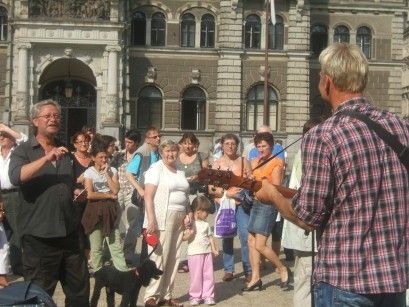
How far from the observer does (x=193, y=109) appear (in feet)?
116

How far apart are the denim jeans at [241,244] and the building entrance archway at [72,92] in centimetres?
2368

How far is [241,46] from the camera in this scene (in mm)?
34844

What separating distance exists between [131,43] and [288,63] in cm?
700

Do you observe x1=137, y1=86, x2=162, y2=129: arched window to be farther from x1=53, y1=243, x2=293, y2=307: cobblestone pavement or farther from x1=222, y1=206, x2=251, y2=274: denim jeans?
x1=222, y1=206, x2=251, y2=274: denim jeans

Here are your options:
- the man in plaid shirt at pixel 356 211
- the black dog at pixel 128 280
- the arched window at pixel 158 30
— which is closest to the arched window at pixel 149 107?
the arched window at pixel 158 30

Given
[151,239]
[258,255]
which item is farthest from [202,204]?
[151,239]

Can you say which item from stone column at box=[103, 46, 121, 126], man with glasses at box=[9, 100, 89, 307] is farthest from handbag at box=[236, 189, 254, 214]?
stone column at box=[103, 46, 121, 126]

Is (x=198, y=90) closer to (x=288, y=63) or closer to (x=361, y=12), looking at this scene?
(x=288, y=63)

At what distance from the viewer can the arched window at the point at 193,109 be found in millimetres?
35281

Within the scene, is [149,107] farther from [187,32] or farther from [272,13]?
[272,13]

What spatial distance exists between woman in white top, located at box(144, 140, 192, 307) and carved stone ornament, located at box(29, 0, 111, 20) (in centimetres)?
2451

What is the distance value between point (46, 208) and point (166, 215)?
2.80 metres

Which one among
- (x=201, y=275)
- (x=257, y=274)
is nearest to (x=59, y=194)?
(x=201, y=275)

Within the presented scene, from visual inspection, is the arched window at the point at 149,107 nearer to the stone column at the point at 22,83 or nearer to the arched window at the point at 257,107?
the arched window at the point at 257,107
